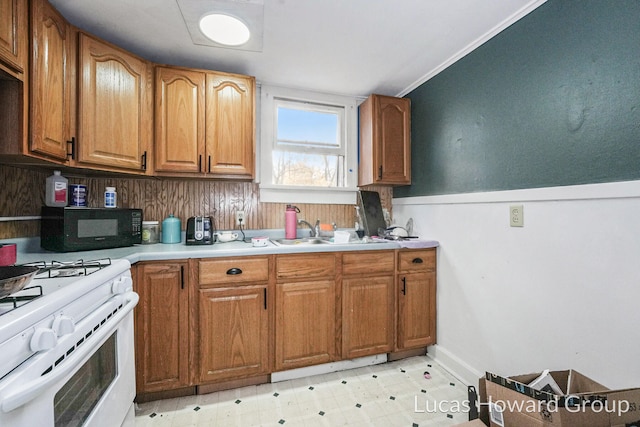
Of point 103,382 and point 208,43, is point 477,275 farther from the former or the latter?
point 208,43

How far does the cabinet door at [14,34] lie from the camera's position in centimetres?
110

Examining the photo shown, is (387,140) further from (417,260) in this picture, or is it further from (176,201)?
(176,201)

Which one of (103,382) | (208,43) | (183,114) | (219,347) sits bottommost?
(219,347)

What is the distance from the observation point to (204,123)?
6.38 feet

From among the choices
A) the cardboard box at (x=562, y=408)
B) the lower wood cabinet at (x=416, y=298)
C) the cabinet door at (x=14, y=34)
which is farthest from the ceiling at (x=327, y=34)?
the cardboard box at (x=562, y=408)

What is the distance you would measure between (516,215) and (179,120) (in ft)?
7.18

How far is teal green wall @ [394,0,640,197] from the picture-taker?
1130 millimetres

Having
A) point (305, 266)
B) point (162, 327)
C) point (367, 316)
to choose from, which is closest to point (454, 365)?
point (367, 316)

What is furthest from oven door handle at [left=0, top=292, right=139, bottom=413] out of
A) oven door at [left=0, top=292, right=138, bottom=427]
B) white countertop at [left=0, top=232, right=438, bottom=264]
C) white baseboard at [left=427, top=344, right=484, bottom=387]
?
white baseboard at [left=427, top=344, right=484, bottom=387]

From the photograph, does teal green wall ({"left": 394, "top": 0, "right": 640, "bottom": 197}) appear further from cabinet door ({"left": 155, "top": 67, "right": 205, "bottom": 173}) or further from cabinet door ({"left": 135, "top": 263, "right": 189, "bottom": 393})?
cabinet door ({"left": 135, "top": 263, "right": 189, "bottom": 393})

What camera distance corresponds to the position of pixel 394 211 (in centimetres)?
272

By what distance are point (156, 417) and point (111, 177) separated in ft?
5.21

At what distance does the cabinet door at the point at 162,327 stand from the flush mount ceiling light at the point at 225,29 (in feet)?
4.55

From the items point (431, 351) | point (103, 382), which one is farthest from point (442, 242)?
point (103, 382)
